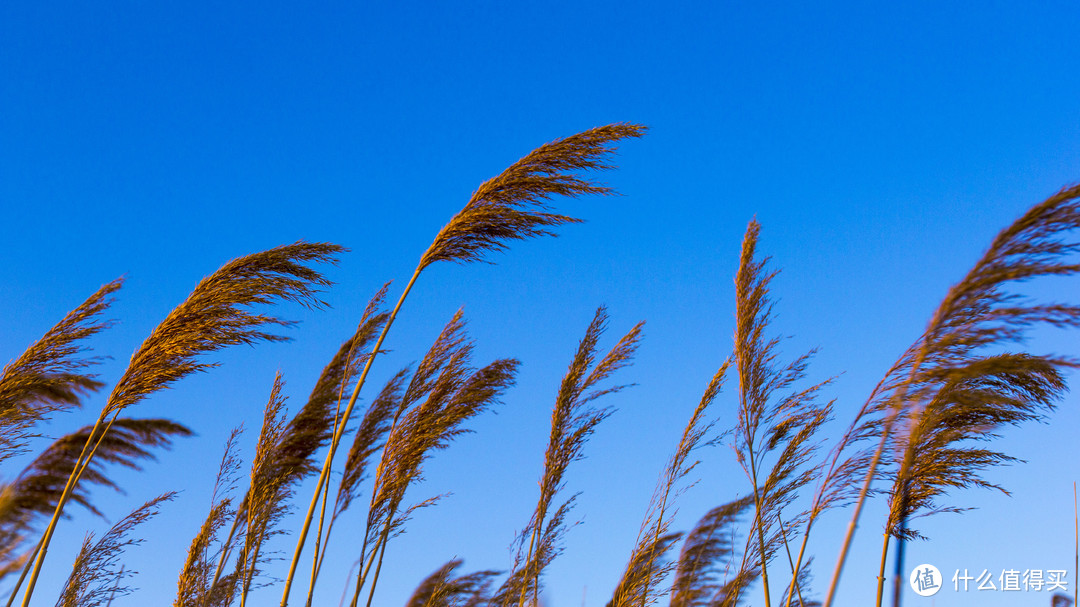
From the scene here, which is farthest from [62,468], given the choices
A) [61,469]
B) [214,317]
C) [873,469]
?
[873,469]

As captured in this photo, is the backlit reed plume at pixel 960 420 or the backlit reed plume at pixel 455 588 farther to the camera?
the backlit reed plume at pixel 455 588

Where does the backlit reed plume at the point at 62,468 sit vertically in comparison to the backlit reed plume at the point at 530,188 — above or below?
below

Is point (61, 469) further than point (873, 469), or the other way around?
point (61, 469)

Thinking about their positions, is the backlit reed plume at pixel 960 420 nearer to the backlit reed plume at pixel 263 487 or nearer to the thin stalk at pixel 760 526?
the thin stalk at pixel 760 526

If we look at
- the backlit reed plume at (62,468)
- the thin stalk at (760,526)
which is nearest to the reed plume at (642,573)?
the thin stalk at (760,526)

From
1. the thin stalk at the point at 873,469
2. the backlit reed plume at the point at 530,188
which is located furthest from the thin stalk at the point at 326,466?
the thin stalk at the point at 873,469

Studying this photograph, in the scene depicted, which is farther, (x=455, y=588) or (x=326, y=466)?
(x=455, y=588)

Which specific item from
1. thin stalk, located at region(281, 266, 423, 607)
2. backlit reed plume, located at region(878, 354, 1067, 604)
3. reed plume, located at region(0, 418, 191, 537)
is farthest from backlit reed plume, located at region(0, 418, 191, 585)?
backlit reed plume, located at region(878, 354, 1067, 604)

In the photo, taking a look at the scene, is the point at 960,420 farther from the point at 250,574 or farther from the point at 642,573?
the point at 250,574

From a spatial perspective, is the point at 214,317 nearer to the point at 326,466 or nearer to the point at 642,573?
the point at 326,466

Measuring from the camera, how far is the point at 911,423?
282 centimetres

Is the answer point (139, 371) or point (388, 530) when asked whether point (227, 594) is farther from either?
point (139, 371)

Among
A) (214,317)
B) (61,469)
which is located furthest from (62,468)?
(214,317)

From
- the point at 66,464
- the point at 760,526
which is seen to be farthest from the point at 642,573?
the point at 66,464
